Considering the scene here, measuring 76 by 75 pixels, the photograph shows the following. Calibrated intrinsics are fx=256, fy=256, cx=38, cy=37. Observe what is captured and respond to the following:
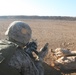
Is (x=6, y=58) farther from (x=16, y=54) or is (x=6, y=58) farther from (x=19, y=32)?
(x=19, y=32)

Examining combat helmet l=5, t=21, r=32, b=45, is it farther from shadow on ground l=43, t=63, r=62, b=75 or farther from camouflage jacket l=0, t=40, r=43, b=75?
shadow on ground l=43, t=63, r=62, b=75

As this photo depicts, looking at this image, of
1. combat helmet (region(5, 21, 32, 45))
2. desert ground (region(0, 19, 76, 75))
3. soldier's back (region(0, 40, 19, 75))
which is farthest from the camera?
desert ground (region(0, 19, 76, 75))

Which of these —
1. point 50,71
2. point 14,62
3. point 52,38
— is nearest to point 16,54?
point 14,62

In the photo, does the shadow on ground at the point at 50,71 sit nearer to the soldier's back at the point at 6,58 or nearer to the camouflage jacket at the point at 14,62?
the camouflage jacket at the point at 14,62

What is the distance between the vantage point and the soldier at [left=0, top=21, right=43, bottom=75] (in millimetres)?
3139

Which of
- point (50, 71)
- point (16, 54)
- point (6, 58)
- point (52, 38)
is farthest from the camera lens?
point (52, 38)

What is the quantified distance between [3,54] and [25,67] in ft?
1.23

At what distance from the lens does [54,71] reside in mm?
6641

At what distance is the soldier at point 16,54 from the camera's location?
10.3 feet

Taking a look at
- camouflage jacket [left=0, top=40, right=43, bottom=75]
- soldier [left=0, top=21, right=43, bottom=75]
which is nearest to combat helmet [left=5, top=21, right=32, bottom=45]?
soldier [left=0, top=21, right=43, bottom=75]

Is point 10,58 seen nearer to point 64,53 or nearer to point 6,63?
point 6,63

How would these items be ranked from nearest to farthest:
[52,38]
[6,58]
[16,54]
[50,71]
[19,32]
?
[6,58]
[16,54]
[19,32]
[50,71]
[52,38]

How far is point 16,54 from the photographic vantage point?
10.5 ft

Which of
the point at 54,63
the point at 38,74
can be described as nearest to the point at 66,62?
the point at 54,63
